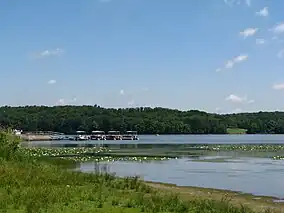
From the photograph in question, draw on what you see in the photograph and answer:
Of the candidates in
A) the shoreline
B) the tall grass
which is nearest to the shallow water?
the shoreline

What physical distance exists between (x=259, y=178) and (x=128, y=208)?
70.4 feet

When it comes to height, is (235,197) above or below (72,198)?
below

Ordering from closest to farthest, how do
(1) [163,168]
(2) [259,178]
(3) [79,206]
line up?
(3) [79,206] → (2) [259,178] → (1) [163,168]

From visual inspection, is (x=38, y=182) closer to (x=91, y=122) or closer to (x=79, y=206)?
(x=79, y=206)

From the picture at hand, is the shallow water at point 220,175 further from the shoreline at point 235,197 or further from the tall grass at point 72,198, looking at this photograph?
the tall grass at point 72,198

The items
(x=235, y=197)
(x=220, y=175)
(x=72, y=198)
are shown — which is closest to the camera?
(x=72, y=198)

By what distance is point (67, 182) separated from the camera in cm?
2097

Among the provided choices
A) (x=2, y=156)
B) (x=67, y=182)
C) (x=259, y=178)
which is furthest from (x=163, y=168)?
(x=67, y=182)

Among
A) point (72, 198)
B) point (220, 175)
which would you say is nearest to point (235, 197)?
point (72, 198)

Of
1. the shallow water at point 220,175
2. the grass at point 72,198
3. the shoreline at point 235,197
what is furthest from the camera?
the shallow water at point 220,175

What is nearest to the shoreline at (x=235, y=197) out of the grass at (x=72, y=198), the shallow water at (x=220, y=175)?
the shallow water at (x=220, y=175)

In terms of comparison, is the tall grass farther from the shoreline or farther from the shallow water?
the shallow water

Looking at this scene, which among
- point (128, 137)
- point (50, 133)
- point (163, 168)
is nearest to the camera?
point (163, 168)

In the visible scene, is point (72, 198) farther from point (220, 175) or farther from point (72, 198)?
point (220, 175)
